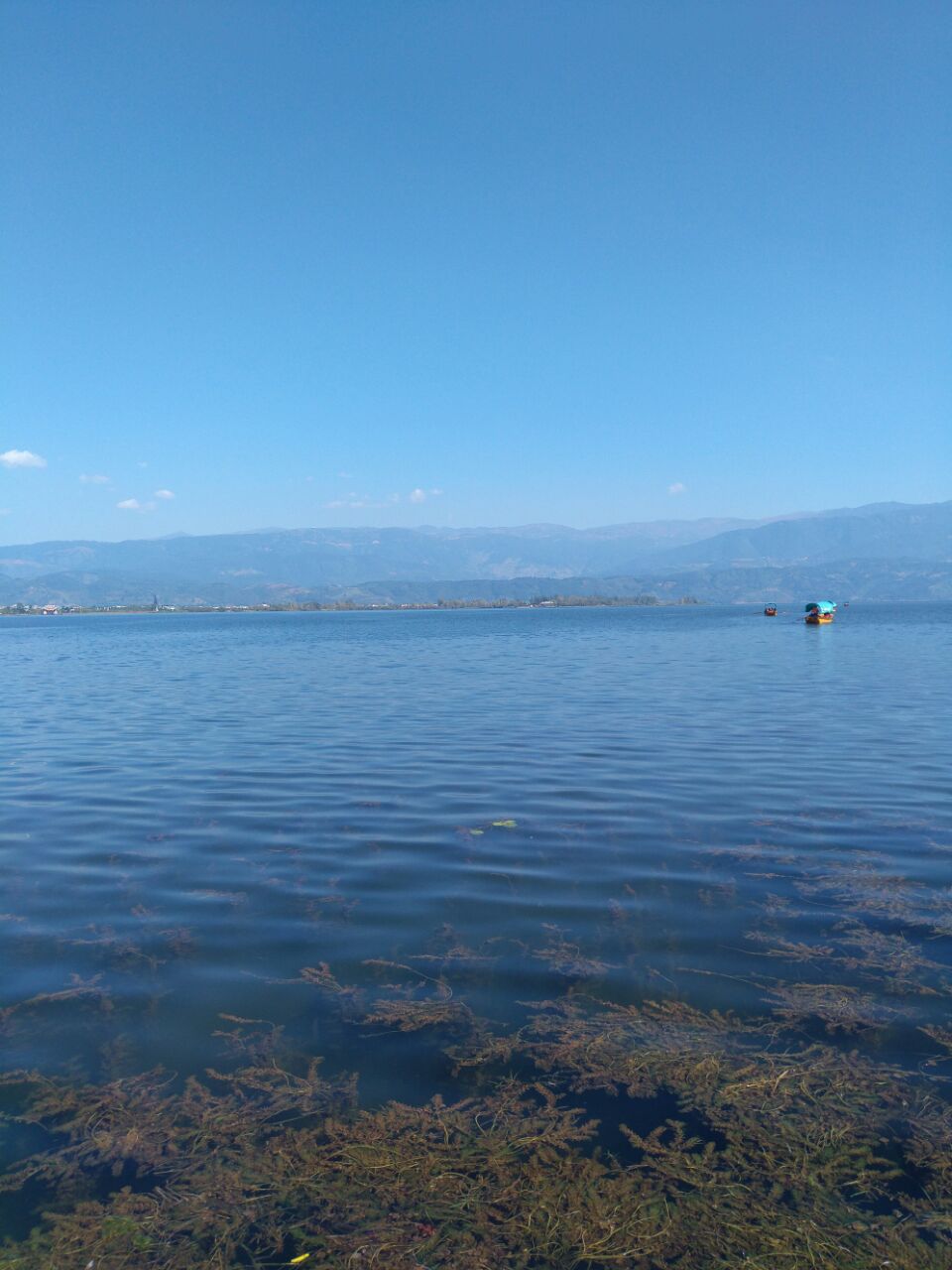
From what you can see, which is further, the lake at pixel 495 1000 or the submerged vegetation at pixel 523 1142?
the lake at pixel 495 1000

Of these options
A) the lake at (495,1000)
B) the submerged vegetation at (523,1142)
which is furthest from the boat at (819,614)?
the submerged vegetation at (523,1142)

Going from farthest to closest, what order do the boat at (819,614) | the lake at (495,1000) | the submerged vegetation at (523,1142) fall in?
the boat at (819,614) < the lake at (495,1000) < the submerged vegetation at (523,1142)

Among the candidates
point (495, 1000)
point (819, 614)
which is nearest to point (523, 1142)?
point (495, 1000)

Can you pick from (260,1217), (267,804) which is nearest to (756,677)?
(267,804)

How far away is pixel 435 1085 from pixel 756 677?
3695cm

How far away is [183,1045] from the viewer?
7660 mm

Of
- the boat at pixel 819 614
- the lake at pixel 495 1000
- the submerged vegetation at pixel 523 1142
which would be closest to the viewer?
the submerged vegetation at pixel 523 1142

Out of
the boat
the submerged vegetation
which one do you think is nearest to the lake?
the submerged vegetation

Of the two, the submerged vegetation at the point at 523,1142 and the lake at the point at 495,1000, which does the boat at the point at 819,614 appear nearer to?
the lake at the point at 495,1000

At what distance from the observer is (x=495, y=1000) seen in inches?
330

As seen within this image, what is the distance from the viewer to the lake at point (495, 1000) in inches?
218

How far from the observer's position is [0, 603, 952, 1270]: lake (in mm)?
5539

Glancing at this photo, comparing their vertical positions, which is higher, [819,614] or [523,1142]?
[523,1142]

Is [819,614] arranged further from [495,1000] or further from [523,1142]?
[523,1142]
